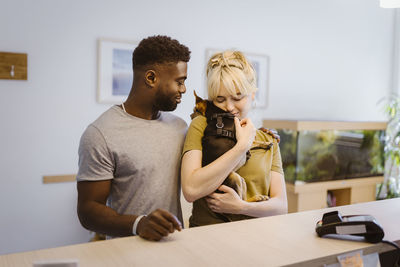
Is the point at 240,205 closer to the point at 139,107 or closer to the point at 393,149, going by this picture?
the point at 139,107

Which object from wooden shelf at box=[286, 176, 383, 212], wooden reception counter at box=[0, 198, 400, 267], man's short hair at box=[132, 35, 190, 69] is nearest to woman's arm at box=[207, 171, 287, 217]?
wooden reception counter at box=[0, 198, 400, 267]

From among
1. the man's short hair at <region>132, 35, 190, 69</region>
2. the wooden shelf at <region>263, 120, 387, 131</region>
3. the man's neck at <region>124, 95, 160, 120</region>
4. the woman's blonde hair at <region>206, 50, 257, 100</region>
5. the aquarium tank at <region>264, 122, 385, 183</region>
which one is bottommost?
the aquarium tank at <region>264, 122, 385, 183</region>

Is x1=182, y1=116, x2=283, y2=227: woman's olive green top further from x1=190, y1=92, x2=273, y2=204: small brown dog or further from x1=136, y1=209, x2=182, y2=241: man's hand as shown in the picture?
x1=136, y1=209, x2=182, y2=241: man's hand

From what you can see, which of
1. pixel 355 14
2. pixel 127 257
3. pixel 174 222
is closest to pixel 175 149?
pixel 174 222

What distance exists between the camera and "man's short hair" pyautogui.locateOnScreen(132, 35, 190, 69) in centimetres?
140

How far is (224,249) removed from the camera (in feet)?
2.76

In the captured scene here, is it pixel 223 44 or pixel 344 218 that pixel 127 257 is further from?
pixel 223 44

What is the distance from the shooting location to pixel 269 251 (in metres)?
0.84

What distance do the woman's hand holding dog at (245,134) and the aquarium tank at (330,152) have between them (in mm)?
2347

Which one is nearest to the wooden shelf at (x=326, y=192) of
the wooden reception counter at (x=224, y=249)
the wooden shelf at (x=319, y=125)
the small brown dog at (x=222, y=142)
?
the wooden shelf at (x=319, y=125)

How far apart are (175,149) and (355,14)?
13.8 ft

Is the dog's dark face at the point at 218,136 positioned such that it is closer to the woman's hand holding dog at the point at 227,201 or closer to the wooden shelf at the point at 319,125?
the woman's hand holding dog at the point at 227,201

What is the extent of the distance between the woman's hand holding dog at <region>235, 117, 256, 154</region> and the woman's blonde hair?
A: 0.13 meters

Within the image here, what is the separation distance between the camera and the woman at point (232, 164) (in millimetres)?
1264
